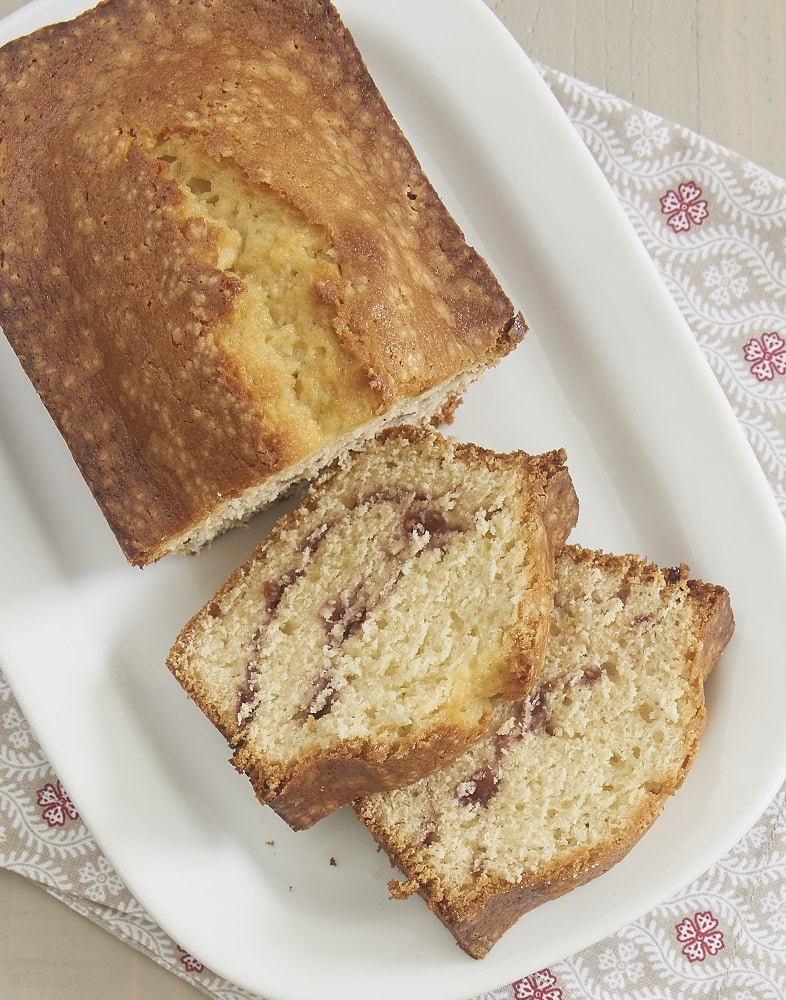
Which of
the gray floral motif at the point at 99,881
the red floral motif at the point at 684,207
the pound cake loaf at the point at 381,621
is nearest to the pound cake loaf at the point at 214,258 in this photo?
the pound cake loaf at the point at 381,621

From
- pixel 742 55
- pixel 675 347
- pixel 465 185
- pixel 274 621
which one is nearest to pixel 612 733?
pixel 274 621

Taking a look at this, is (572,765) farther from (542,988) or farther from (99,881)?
(99,881)

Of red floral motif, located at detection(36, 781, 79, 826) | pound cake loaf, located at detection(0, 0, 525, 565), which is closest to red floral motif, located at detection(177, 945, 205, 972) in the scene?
red floral motif, located at detection(36, 781, 79, 826)

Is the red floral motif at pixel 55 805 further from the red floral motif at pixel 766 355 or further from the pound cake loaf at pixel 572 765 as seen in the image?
the red floral motif at pixel 766 355

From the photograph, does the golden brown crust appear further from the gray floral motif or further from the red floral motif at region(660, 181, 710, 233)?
the red floral motif at region(660, 181, 710, 233)

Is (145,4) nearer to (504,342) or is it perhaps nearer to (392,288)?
(392,288)

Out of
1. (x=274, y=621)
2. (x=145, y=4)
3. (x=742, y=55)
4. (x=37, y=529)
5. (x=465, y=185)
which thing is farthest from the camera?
(x=742, y=55)

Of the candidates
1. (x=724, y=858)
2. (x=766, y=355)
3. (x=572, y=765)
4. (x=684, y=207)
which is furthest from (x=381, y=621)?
(x=684, y=207)
